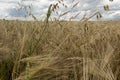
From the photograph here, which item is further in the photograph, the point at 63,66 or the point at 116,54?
the point at 116,54

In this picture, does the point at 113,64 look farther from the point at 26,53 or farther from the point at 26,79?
the point at 26,79

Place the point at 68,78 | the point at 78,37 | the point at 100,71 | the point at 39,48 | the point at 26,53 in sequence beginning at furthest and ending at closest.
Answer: the point at 78,37, the point at 39,48, the point at 26,53, the point at 68,78, the point at 100,71

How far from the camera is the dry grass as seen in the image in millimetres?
1773

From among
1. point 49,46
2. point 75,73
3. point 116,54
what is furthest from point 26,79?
point 116,54

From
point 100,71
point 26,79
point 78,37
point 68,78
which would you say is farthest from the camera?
point 78,37

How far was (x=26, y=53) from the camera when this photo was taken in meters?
2.08

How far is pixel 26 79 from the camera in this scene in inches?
62.9

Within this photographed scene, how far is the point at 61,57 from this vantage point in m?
1.98

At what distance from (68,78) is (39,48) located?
39 cm

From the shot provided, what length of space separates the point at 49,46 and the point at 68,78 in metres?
0.36

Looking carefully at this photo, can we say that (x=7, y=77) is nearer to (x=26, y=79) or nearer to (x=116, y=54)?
(x=26, y=79)

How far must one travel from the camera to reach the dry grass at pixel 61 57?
1773 mm

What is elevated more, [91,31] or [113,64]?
[91,31]

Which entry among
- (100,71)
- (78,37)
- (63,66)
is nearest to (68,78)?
(63,66)
